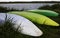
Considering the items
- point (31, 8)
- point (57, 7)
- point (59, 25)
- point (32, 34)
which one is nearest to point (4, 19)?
point (32, 34)

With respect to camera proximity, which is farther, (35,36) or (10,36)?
(35,36)

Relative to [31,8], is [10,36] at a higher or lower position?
higher

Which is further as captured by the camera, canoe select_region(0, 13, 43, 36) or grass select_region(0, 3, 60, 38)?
canoe select_region(0, 13, 43, 36)

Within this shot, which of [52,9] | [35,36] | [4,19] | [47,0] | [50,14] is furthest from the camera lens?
[47,0]

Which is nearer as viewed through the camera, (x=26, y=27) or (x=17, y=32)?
(x=17, y=32)

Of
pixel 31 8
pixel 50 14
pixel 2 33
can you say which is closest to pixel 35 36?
pixel 2 33

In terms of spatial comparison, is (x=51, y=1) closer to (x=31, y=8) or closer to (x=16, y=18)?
(x=31, y=8)

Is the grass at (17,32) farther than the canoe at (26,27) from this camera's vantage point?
No

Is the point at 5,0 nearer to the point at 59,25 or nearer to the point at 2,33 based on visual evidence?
the point at 59,25

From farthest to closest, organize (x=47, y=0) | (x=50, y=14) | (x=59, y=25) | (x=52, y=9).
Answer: (x=47, y=0), (x=52, y=9), (x=50, y=14), (x=59, y=25)
